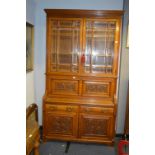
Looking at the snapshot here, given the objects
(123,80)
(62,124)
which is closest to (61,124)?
(62,124)

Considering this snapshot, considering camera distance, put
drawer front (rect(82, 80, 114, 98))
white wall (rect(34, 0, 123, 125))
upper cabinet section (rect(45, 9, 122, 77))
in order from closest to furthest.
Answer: upper cabinet section (rect(45, 9, 122, 77)) < drawer front (rect(82, 80, 114, 98)) < white wall (rect(34, 0, 123, 125))

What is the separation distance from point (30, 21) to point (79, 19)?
79cm

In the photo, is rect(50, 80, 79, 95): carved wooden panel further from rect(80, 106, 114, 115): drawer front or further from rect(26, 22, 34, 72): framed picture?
rect(26, 22, 34, 72): framed picture

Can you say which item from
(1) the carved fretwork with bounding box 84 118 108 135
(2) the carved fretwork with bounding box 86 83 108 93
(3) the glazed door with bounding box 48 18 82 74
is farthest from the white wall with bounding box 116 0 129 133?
(3) the glazed door with bounding box 48 18 82 74

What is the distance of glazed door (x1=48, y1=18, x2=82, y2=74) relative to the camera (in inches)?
113

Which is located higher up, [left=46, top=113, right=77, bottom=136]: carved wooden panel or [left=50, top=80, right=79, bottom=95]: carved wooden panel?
[left=50, top=80, right=79, bottom=95]: carved wooden panel

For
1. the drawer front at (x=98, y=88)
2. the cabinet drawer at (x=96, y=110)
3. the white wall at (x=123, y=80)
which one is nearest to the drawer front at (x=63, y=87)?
the drawer front at (x=98, y=88)

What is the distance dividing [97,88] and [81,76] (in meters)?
0.33

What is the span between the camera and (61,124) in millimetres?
2926

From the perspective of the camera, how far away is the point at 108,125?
2857 mm

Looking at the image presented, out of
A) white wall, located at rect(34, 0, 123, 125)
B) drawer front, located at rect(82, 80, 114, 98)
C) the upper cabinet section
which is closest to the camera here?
the upper cabinet section

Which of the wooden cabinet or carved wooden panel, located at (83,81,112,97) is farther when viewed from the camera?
carved wooden panel, located at (83,81,112,97)
